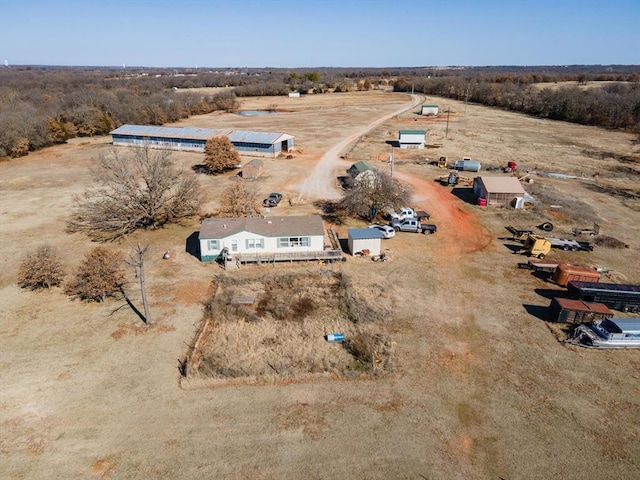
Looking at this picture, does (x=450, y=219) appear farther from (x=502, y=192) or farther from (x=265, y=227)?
(x=265, y=227)

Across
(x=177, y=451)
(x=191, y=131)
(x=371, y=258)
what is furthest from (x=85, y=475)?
(x=191, y=131)

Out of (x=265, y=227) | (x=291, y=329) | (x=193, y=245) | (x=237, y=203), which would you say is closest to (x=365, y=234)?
(x=265, y=227)

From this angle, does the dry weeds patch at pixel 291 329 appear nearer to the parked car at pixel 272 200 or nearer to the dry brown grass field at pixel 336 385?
the dry brown grass field at pixel 336 385

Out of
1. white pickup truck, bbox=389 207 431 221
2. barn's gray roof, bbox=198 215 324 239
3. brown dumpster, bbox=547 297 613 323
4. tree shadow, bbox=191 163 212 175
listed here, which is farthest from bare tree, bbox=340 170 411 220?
tree shadow, bbox=191 163 212 175

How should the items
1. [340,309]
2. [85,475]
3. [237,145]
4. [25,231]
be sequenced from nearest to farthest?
[85,475] < [340,309] < [25,231] < [237,145]

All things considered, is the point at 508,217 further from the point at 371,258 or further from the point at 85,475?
the point at 85,475

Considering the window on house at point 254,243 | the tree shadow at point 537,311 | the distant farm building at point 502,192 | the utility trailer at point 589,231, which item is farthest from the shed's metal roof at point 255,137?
the tree shadow at point 537,311
